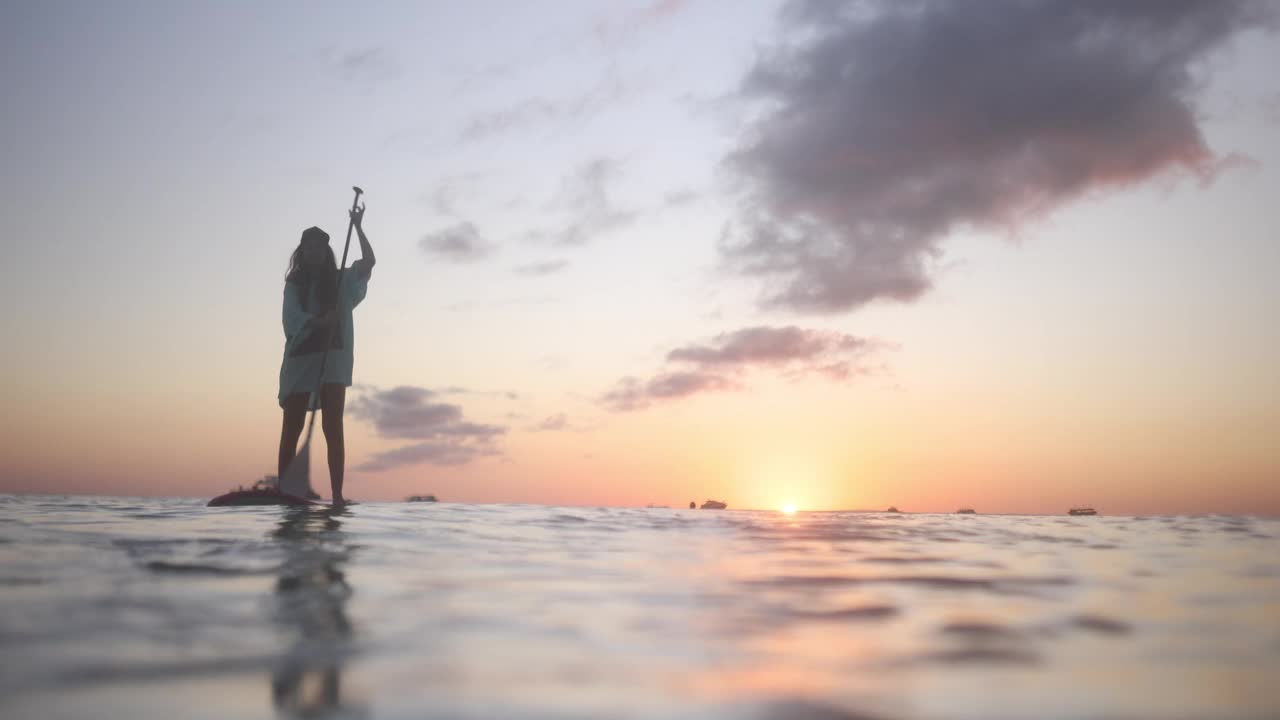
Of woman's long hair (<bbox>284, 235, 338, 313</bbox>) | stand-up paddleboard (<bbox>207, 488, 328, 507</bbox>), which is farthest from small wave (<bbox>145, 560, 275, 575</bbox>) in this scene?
woman's long hair (<bbox>284, 235, 338, 313</bbox>)

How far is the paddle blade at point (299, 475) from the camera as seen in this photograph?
10320 millimetres

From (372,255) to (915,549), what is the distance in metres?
7.78

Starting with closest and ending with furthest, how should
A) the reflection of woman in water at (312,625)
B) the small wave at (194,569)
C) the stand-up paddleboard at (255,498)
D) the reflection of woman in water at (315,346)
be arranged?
the reflection of woman in water at (312,625) → the small wave at (194,569) → the stand-up paddleboard at (255,498) → the reflection of woman in water at (315,346)

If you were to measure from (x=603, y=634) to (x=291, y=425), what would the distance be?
28.6 ft

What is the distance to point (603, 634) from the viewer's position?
2.96 metres

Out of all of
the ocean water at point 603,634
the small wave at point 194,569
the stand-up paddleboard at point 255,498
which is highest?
the stand-up paddleboard at point 255,498

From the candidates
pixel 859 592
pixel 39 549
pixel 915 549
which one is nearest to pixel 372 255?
pixel 39 549

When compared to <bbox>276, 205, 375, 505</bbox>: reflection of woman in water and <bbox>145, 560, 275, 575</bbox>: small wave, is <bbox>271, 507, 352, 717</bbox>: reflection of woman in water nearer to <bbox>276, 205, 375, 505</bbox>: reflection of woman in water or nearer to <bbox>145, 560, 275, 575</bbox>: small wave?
<bbox>145, 560, 275, 575</bbox>: small wave

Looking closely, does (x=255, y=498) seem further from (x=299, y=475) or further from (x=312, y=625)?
(x=312, y=625)

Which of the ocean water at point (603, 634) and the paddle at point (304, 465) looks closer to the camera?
the ocean water at point (603, 634)

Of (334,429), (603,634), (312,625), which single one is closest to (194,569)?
(312,625)

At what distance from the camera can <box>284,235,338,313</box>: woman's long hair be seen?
10.6 metres

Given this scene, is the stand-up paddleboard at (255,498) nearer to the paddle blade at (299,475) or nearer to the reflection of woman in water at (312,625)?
the paddle blade at (299,475)

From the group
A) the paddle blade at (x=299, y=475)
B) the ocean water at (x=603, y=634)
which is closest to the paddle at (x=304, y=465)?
the paddle blade at (x=299, y=475)
